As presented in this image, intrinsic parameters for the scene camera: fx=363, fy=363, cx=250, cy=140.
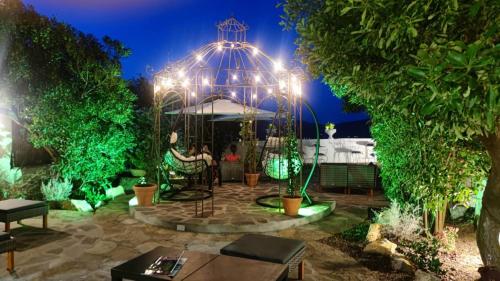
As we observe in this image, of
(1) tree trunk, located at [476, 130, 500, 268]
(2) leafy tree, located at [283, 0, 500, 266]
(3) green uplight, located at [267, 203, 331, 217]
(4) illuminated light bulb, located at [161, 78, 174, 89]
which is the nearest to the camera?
(2) leafy tree, located at [283, 0, 500, 266]

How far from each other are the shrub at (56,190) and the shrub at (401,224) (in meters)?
6.41

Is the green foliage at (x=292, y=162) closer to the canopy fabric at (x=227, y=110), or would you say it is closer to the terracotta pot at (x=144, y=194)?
the terracotta pot at (x=144, y=194)

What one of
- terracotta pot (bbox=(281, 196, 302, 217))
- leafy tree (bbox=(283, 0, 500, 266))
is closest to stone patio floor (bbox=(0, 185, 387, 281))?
terracotta pot (bbox=(281, 196, 302, 217))

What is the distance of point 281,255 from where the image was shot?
361 cm

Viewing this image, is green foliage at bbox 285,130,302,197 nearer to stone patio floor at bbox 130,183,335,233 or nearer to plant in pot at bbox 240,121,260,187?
stone patio floor at bbox 130,183,335,233

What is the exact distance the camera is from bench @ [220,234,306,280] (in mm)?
3582

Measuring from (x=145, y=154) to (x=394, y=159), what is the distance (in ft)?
23.1

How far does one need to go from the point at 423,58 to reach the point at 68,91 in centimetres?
758

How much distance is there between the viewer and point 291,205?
6723mm

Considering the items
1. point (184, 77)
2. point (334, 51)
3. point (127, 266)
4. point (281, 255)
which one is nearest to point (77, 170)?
point (184, 77)

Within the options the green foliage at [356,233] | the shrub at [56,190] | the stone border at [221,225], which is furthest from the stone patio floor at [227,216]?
the shrub at [56,190]

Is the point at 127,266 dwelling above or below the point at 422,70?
below

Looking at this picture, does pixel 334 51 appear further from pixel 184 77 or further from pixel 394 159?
pixel 184 77

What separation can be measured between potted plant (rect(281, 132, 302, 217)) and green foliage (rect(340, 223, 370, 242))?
1067 millimetres
